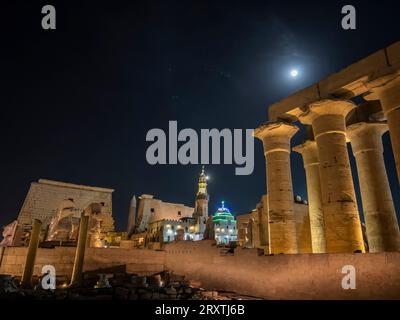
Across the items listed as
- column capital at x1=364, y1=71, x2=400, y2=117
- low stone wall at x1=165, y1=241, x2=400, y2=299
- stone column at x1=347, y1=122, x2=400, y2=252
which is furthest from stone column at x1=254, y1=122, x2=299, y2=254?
column capital at x1=364, y1=71, x2=400, y2=117

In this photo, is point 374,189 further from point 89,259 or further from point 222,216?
point 222,216

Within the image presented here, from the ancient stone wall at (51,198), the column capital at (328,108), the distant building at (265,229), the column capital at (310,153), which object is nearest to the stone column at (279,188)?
the column capital at (328,108)

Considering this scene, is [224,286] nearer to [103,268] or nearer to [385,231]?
[103,268]

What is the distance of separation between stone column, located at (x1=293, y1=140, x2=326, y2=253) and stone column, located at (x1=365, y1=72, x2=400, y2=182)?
505 cm

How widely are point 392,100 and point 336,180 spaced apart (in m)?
3.70

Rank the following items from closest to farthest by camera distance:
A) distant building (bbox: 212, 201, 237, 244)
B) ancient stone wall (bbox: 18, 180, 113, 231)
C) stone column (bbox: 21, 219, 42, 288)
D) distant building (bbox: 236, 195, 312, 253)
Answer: stone column (bbox: 21, 219, 42, 288) < distant building (bbox: 236, 195, 312, 253) < ancient stone wall (bbox: 18, 180, 113, 231) < distant building (bbox: 212, 201, 237, 244)

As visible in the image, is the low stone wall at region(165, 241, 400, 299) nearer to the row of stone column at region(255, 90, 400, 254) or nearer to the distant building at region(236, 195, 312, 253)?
the row of stone column at region(255, 90, 400, 254)

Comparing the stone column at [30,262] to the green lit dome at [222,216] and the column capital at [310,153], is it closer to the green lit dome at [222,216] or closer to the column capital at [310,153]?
the column capital at [310,153]

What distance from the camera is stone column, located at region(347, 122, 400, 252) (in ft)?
42.2

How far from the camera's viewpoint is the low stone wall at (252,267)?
27.5 ft

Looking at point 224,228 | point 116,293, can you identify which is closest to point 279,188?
point 116,293
